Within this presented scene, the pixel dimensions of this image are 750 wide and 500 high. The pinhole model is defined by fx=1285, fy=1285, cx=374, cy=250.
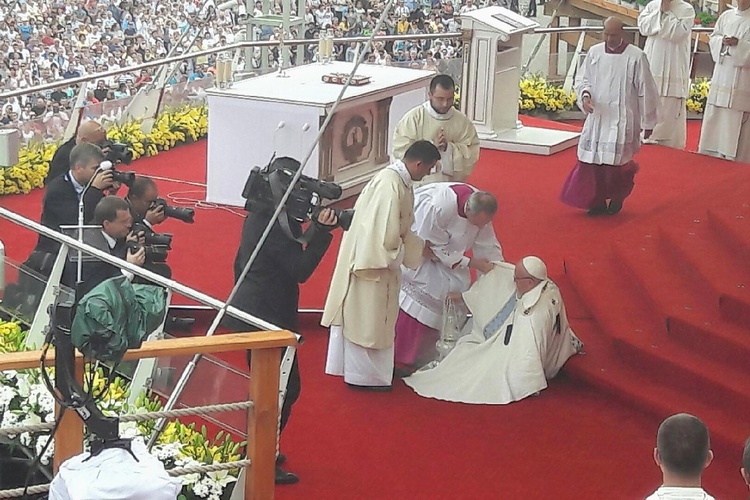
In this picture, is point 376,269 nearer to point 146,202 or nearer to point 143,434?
point 146,202

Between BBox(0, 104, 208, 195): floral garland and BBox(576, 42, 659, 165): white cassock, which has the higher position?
BBox(576, 42, 659, 165): white cassock

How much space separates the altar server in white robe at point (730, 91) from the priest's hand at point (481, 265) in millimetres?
5008

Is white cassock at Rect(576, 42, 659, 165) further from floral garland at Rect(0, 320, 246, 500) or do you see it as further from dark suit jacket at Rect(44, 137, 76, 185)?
floral garland at Rect(0, 320, 246, 500)

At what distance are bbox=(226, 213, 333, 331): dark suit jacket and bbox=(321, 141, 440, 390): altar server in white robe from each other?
89 centimetres

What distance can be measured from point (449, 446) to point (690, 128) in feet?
30.8

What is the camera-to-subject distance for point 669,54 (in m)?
12.7

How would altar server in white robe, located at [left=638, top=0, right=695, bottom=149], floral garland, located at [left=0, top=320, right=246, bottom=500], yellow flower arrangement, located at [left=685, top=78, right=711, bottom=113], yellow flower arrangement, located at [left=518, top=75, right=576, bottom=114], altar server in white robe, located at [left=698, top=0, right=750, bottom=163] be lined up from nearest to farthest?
floral garland, located at [left=0, top=320, right=246, bottom=500], altar server in white robe, located at [left=698, top=0, right=750, bottom=163], altar server in white robe, located at [left=638, top=0, right=695, bottom=149], yellow flower arrangement, located at [left=518, top=75, right=576, bottom=114], yellow flower arrangement, located at [left=685, top=78, right=711, bottom=113]

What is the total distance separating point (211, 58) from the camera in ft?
72.7

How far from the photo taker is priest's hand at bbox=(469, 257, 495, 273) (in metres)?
7.83

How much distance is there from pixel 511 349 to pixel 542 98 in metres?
8.30

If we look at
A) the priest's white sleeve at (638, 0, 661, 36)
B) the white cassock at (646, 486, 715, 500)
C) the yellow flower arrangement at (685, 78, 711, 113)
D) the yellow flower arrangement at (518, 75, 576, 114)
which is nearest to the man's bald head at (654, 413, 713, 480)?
the white cassock at (646, 486, 715, 500)

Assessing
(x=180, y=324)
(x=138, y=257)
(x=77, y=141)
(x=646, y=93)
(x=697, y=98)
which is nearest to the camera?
(x=138, y=257)

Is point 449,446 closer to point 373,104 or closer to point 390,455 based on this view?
point 390,455

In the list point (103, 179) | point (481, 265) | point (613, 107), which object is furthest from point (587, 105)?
point (103, 179)
